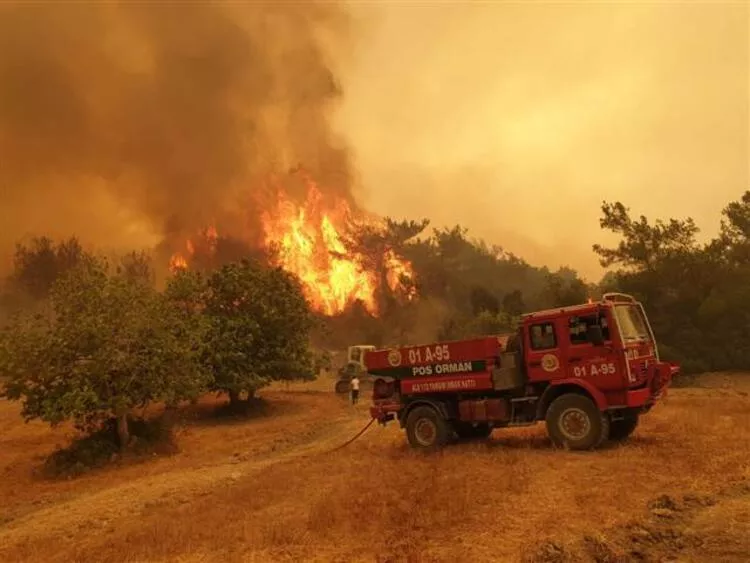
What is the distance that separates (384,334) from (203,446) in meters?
45.5

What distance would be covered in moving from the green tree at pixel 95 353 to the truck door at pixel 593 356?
13691 millimetres

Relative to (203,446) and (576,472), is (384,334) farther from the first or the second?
(576,472)

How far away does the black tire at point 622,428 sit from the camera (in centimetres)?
1467

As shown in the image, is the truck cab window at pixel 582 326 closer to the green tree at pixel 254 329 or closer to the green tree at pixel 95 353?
the green tree at pixel 95 353

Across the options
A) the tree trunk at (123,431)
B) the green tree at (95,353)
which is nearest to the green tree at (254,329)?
the green tree at (95,353)

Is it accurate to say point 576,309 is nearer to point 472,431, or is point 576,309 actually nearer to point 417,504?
point 472,431

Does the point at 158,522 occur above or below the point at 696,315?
below

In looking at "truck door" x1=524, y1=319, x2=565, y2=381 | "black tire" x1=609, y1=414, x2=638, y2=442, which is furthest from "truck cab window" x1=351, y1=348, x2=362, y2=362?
"black tire" x1=609, y1=414, x2=638, y2=442

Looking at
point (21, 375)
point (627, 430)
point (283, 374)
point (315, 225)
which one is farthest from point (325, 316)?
point (627, 430)

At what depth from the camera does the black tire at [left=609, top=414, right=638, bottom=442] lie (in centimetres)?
1467

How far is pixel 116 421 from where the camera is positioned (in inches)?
835

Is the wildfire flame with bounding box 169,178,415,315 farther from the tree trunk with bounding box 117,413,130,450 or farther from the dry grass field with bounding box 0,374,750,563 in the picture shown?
the dry grass field with bounding box 0,374,750,563

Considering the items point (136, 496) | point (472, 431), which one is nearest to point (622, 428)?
point (472, 431)

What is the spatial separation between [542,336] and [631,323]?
2.13 metres
